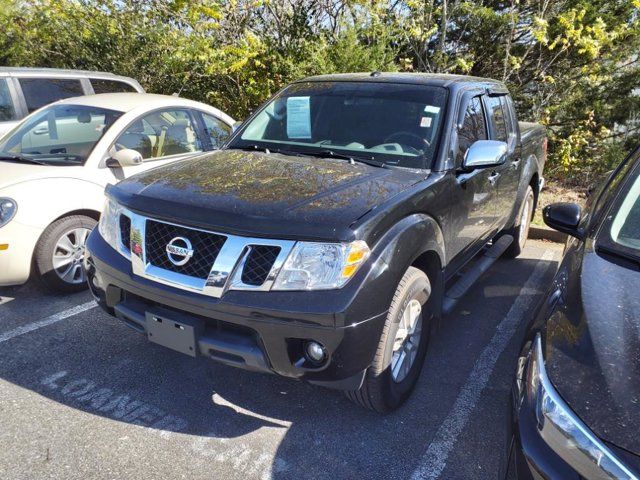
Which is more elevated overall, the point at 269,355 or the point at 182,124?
the point at 182,124

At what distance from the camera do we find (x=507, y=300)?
15.1 ft

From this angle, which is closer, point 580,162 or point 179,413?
point 179,413

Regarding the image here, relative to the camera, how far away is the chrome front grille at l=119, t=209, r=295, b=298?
7.61 ft

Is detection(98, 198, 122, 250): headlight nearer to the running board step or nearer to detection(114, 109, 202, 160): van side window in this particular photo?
detection(114, 109, 202, 160): van side window

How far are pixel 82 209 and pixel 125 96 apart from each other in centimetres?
150

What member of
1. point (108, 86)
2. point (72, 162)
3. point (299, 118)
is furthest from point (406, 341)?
point (108, 86)

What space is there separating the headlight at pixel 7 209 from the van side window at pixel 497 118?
12.2ft

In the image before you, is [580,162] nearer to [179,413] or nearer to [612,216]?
[612,216]

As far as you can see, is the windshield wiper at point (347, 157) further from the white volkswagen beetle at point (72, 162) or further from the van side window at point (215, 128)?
the van side window at point (215, 128)

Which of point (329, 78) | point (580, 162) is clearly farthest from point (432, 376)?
point (580, 162)

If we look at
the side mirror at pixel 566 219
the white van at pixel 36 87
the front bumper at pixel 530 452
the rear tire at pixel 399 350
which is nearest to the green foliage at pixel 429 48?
the white van at pixel 36 87

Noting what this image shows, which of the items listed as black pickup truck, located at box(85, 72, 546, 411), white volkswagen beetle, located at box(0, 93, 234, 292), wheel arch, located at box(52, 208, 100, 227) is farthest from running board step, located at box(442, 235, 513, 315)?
wheel arch, located at box(52, 208, 100, 227)

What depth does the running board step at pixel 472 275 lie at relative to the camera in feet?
11.3

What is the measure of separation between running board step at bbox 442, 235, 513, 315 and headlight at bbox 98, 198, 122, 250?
6.71ft
